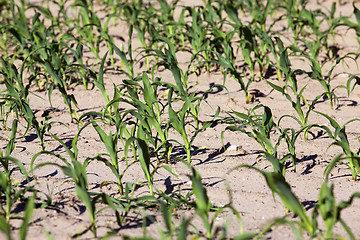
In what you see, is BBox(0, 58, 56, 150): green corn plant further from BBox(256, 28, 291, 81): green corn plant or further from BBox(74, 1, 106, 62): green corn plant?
BBox(256, 28, 291, 81): green corn plant

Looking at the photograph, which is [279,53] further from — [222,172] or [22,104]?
[22,104]

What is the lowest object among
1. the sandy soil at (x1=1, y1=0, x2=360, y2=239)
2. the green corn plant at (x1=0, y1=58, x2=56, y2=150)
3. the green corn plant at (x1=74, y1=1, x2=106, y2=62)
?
the sandy soil at (x1=1, y1=0, x2=360, y2=239)

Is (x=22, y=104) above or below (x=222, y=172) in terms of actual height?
above

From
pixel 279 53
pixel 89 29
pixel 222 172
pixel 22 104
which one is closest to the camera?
pixel 222 172

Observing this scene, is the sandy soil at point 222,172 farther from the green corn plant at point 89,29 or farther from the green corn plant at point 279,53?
the green corn plant at point 89,29

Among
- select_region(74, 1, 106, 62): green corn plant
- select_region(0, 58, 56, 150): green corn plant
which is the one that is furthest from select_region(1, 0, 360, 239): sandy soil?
select_region(74, 1, 106, 62): green corn plant

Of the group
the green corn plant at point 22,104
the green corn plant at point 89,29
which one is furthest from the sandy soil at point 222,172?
the green corn plant at point 89,29

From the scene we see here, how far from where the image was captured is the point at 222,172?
279 cm

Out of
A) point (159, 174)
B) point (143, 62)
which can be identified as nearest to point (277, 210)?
point (159, 174)

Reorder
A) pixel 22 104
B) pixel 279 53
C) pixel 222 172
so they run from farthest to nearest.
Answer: pixel 279 53, pixel 22 104, pixel 222 172

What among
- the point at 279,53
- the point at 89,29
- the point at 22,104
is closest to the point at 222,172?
the point at 22,104

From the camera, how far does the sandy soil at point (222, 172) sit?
2289 millimetres

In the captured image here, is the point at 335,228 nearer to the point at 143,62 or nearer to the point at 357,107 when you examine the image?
the point at 357,107

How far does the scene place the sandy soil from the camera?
229 cm
